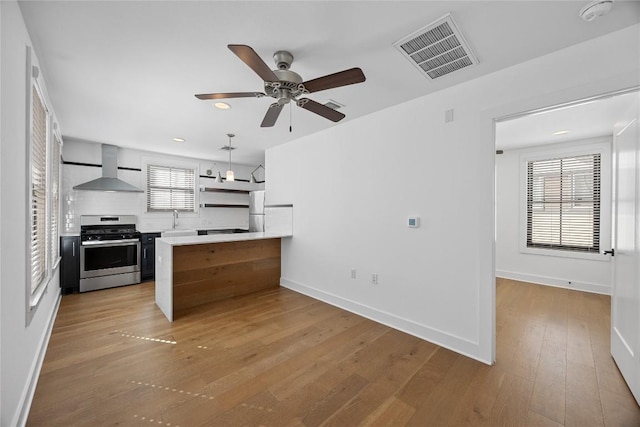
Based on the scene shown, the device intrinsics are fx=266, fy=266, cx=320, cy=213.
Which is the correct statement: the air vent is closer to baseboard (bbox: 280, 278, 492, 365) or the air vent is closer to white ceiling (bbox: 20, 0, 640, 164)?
white ceiling (bbox: 20, 0, 640, 164)

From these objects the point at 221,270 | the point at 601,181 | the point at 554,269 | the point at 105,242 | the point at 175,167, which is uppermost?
the point at 175,167

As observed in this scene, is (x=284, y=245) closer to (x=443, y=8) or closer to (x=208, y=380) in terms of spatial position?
(x=208, y=380)

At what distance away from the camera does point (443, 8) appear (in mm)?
1639

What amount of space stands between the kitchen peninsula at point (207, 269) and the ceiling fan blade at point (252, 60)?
242 centimetres

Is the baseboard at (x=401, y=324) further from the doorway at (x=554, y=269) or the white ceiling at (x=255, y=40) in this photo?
the white ceiling at (x=255, y=40)

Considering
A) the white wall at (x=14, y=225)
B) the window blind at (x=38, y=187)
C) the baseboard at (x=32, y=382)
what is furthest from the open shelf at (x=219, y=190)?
the white wall at (x=14, y=225)

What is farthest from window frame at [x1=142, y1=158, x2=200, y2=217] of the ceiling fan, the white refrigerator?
the ceiling fan

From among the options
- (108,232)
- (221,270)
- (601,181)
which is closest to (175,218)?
(108,232)

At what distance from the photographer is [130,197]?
5.48 metres

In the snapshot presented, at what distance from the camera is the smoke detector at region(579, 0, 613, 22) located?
5.11ft

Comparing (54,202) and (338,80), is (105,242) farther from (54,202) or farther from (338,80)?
(338,80)

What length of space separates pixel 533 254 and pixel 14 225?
6.84m

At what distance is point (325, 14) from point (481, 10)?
0.97 meters

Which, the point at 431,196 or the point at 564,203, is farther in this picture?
the point at 564,203
